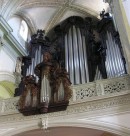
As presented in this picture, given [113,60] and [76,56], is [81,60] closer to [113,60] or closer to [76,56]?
[76,56]

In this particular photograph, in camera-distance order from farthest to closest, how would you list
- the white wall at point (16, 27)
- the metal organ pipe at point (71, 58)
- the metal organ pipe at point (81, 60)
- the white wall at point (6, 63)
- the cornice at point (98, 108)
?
the white wall at point (16, 27) → the white wall at point (6, 63) → the metal organ pipe at point (71, 58) → the metal organ pipe at point (81, 60) → the cornice at point (98, 108)

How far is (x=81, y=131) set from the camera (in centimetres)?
662

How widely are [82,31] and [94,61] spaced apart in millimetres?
2193

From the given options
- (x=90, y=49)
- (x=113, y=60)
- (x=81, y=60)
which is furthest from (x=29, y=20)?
(x=113, y=60)

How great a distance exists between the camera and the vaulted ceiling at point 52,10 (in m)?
11.2

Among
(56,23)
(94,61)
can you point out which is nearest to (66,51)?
(94,61)

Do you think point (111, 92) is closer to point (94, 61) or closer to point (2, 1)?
point (94, 61)

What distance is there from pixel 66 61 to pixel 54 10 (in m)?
3.24

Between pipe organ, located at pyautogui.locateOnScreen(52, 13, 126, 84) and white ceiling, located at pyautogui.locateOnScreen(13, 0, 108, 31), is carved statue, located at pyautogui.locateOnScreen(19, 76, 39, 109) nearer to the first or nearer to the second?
pipe organ, located at pyautogui.locateOnScreen(52, 13, 126, 84)

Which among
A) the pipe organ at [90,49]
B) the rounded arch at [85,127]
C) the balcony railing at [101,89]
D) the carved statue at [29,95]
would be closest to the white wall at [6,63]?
the pipe organ at [90,49]

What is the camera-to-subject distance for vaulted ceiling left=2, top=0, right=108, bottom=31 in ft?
36.9

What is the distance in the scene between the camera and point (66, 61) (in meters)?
9.79

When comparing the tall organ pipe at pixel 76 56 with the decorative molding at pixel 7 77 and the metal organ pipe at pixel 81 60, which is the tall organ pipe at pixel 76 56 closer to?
the metal organ pipe at pixel 81 60

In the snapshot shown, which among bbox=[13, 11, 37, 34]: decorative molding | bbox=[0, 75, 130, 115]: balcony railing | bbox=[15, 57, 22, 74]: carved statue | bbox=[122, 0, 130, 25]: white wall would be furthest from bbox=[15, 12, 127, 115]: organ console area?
bbox=[122, 0, 130, 25]: white wall
